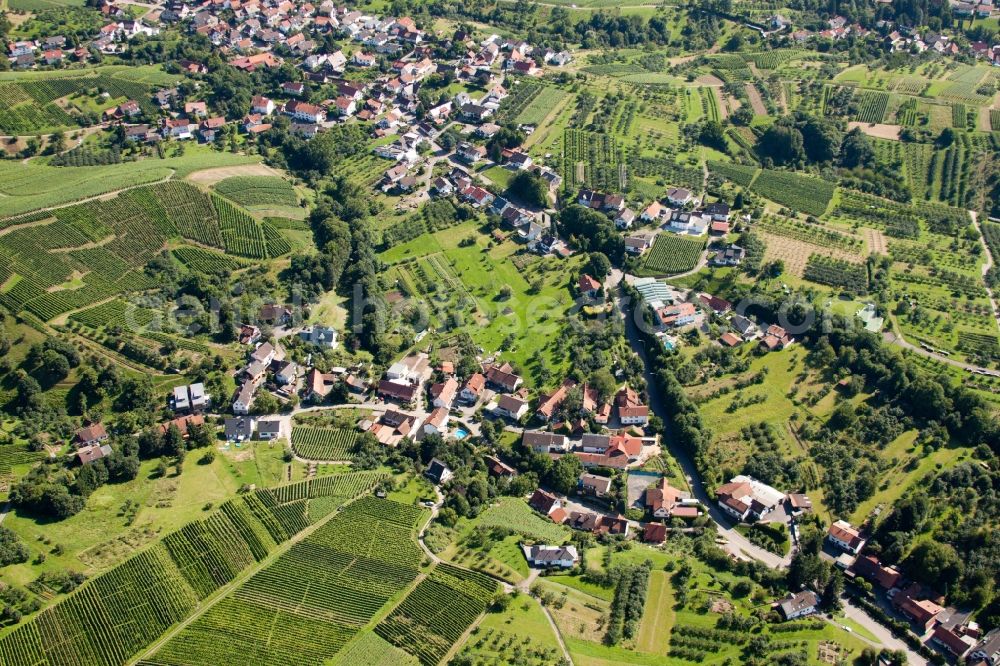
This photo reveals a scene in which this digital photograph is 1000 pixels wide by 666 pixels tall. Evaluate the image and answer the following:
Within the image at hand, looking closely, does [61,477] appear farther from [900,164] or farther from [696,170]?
[900,164]

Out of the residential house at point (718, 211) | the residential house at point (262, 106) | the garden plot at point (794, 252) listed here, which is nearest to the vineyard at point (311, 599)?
the garden plot at point (794, 252)

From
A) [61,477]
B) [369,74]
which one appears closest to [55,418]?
[61,477]

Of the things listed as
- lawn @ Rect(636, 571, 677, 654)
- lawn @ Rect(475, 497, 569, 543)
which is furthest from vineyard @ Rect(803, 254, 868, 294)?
lawn @ Rect(636, 571, 677, 654)

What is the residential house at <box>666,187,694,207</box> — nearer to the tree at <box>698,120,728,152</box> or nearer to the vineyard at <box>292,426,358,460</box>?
the tree at <box>698,120,728,152</box>

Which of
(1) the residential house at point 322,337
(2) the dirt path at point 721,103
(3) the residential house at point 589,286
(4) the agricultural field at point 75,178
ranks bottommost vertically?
(1) the residential house at point 322,337

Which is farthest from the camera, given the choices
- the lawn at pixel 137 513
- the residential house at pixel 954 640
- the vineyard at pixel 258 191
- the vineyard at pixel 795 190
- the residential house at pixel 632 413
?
the vineyard at pixel 795 190

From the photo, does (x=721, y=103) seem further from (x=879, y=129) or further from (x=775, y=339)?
(x=775, y=339)

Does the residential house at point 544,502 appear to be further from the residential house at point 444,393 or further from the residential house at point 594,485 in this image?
the residential house at point 444,393
